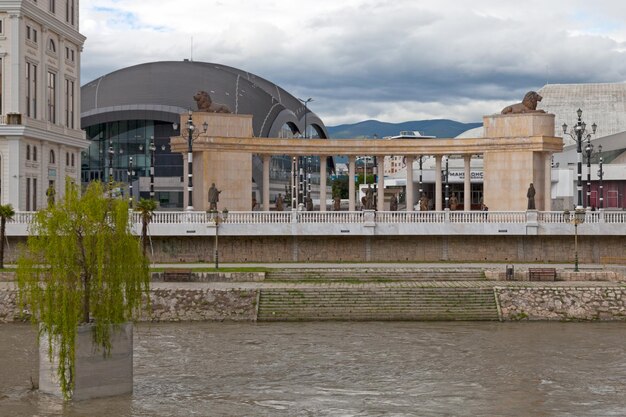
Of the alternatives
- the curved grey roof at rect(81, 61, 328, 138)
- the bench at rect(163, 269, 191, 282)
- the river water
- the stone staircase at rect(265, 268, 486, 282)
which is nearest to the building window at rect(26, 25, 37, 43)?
the bench at rect(163, 269, 191, 282)

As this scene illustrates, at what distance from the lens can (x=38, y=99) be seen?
237 feet

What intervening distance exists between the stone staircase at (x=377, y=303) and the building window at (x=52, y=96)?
34.0 meters

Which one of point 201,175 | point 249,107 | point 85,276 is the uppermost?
point 249,107

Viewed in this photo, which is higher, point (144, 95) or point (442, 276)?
point (144, 95)

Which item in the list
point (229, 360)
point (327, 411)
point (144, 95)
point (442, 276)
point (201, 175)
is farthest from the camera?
point (144, 95)

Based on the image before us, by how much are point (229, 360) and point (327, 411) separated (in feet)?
28.8

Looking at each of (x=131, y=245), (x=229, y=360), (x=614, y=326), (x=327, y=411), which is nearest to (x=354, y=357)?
(x=229, y=360)

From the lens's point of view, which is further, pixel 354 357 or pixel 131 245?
pixel 354 357

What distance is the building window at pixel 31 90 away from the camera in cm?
7038

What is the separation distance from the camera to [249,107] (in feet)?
423

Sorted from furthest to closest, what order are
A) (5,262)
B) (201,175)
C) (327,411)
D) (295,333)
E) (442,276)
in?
(201,175), (5,262), (442,276), (295,333), (327,411)

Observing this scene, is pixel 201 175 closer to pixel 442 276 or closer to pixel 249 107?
pixel 442 276

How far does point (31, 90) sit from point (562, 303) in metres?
41.7

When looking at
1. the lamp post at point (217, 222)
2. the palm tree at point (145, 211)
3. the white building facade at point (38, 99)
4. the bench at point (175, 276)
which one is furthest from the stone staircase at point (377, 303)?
the white building facade at point (38, 99)
